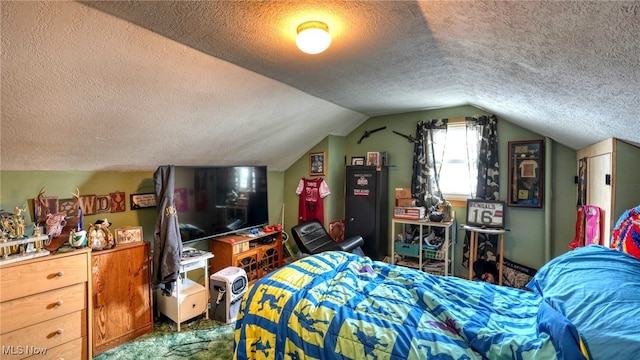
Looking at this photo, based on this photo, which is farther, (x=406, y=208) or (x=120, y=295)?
(x=406, y=208)

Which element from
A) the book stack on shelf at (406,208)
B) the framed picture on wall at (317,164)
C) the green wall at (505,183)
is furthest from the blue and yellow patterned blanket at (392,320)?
the framed picture on wall at (317,164)

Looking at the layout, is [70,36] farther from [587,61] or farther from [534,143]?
[534,143]

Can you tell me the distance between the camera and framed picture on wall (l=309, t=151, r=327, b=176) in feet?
13.8

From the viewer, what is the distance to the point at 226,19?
4.70ft

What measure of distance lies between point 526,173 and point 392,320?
287cm

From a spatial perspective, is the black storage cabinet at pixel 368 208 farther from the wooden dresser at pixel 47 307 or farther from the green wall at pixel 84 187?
the wooden dresser at pixel 47 307

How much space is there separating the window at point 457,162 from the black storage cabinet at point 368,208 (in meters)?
0.80

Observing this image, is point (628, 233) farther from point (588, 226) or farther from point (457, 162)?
point (457, 162)

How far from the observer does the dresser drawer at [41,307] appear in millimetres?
1688

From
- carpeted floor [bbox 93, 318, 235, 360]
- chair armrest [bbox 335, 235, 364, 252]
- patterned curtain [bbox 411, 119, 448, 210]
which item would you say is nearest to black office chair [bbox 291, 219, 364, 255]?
chair armrest [bbox 335, 235, 364, 252]

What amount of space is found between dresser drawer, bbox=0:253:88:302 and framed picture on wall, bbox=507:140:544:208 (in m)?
4.23

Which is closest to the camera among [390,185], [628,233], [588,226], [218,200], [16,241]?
[628,233]

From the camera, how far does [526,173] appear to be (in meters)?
3.30

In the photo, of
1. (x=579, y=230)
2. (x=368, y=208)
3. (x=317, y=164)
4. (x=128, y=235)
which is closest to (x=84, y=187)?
(x=128, y=235)
